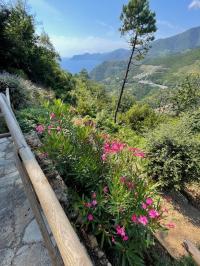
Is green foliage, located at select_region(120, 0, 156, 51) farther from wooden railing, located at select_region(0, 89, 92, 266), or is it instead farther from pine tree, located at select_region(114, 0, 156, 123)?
wooden railing, located at select_region(0, 89, 92, 266)

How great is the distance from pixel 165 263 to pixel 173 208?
2936 millimetres

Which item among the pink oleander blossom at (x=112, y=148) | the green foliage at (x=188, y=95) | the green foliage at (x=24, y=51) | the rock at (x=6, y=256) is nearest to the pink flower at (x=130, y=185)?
the pink oleander blossom at (x=112, y=148)

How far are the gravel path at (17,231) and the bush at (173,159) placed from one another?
359 cm

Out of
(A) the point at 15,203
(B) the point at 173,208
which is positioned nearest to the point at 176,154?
(B) the point at 173,208

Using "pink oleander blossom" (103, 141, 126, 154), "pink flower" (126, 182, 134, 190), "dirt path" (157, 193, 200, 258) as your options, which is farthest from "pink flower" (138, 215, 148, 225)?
"dirt path" (157, 193, 200, 258)

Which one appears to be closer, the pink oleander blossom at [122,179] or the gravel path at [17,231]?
the gravel path at [17,231]

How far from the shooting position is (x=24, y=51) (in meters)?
14.4

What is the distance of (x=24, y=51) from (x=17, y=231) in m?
14.6

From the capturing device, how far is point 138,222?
5.65 ft

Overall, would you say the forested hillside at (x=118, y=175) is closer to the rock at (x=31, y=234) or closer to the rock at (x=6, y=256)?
the rock at (x=31, y=234)

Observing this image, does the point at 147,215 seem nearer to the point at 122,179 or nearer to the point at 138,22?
the point at 122,179

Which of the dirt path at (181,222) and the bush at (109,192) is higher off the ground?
the bush at (109,192)

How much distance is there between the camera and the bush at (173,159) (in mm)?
5055

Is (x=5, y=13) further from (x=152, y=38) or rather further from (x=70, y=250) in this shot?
(x=70, y=250)
